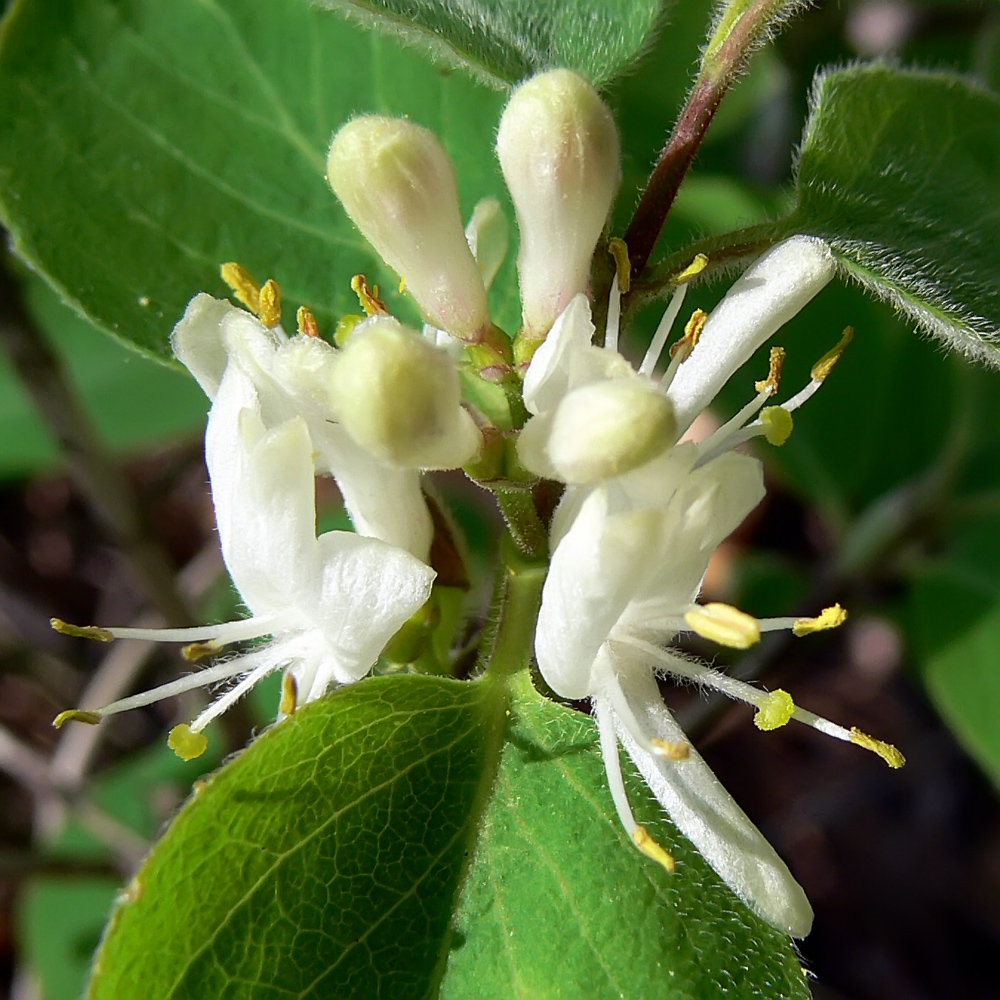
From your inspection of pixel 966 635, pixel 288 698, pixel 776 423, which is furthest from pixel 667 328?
Answer: pixel 966 635

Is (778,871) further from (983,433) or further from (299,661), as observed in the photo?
Result: (983,433)

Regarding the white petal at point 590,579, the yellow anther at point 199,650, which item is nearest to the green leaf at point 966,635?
the white petal at point 590,579

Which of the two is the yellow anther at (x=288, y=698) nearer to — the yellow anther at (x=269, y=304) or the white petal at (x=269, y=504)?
the white petal at (x=269, y=504)

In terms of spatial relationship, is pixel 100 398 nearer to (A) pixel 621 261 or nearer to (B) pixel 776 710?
(A) pixel 621 261

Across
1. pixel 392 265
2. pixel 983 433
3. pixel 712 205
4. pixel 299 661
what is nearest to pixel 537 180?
pixel 392 265

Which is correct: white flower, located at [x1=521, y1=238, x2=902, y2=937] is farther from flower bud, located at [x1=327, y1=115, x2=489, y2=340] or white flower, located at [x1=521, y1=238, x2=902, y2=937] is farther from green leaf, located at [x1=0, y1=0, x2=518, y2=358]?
green leaf, located at [x1=0, y1=0, x2=518, y2=358]

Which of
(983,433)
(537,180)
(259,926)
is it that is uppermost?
(537,180)

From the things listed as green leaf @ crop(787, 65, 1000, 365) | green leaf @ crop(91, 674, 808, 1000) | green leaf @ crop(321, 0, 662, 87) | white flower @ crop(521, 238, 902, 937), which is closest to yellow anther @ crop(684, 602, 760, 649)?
white flower @ crop(521, 238, 902, 937)
